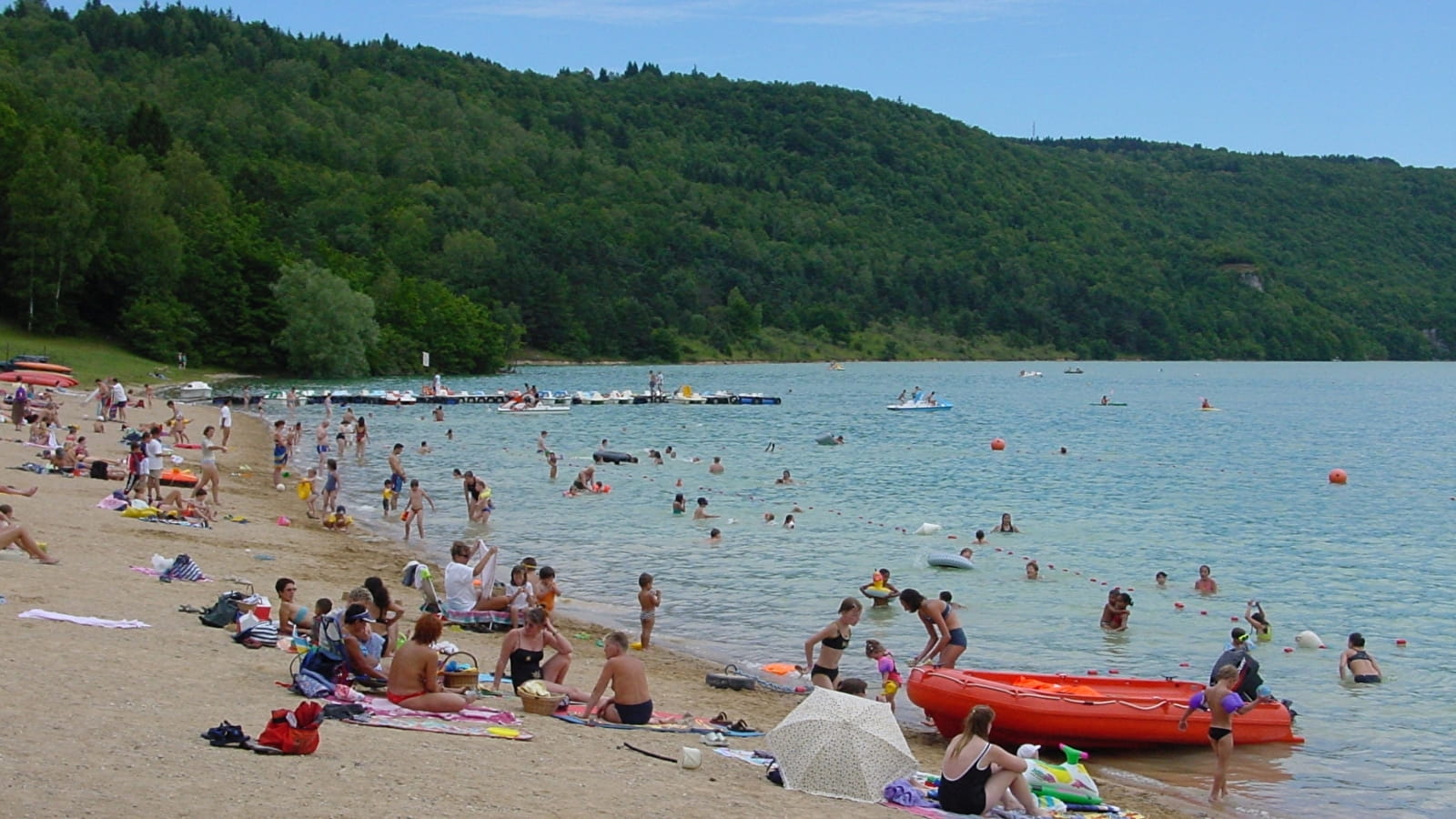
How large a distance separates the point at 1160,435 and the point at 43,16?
485 ft

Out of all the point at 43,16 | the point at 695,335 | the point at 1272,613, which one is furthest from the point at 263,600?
the point at 43,16

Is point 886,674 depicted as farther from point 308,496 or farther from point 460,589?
point 308,496

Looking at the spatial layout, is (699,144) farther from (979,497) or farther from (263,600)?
(263,600)

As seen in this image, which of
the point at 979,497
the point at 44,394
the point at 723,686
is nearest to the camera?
the point at 723,686

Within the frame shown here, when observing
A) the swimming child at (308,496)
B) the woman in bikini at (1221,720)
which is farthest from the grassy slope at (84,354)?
the woman in bikini at (1221,720)

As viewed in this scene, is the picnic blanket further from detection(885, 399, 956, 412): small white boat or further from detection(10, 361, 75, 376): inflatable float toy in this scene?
detection(885, 399, 956, 412): small white boat

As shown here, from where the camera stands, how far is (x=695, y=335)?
5635 inches

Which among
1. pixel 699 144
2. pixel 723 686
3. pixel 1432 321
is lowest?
pixel 723 686

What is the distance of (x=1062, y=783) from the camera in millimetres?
11312

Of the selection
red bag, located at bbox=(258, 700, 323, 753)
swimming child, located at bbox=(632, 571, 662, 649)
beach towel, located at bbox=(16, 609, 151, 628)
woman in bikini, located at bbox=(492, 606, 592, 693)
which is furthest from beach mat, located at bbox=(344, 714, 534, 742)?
swimming child, located at bbox=(632, 571, 662, 649)

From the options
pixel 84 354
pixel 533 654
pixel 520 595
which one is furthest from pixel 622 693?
pixel 84 354

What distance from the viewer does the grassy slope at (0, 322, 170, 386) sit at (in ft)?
210

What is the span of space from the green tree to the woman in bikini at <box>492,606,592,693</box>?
2937 inches

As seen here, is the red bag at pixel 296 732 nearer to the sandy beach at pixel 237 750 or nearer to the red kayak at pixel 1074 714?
the sandy beach at pixel 237 750
